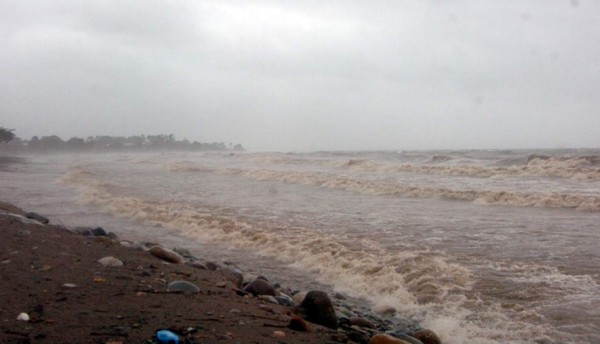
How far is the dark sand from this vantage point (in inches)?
143

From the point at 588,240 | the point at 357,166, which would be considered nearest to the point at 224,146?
the point at 357,166

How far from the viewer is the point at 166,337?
347 centimetres

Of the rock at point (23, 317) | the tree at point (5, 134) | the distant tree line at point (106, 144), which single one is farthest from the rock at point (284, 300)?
the distant tree line at point (106, 144)

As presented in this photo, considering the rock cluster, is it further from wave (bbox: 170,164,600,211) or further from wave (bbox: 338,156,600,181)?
wave (bbox: 338,156,600,181)

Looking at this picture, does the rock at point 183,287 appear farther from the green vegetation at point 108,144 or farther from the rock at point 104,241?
the green vegetation at point 108,144

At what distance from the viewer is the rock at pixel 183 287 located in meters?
5.22

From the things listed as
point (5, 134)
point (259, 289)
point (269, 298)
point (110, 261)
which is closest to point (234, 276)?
point (259, 289)

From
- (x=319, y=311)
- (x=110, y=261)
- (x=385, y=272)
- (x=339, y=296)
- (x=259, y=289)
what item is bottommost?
(x=339, y=296)

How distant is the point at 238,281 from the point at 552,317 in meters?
3.70

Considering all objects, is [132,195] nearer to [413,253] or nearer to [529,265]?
[413,253]

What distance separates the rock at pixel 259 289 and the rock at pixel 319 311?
37.5 inches

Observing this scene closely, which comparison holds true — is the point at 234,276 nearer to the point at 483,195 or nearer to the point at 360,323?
the point at 360,323

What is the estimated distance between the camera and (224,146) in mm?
150625

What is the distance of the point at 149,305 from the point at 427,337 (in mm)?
2584
